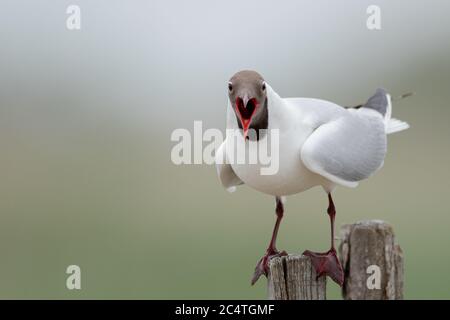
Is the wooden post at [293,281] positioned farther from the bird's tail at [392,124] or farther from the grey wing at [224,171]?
the bird's tail at [392,124]

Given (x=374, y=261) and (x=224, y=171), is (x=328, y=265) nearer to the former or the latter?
(x=374, y=261)

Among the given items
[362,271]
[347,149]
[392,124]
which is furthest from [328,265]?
[392,124]

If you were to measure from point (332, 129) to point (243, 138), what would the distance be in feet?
1.50

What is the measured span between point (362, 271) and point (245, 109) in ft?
2.68

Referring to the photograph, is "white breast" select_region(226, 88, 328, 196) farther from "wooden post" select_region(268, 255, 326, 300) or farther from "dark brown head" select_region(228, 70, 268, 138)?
"wooden post" select_region(268, 255, 326, 300)

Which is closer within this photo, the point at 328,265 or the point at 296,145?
the point at 328,265

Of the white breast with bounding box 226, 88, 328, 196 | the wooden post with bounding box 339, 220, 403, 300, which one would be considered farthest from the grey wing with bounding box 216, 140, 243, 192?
the wooden post with bounding box 339, 220, 403, 300

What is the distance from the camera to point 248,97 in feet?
9.50

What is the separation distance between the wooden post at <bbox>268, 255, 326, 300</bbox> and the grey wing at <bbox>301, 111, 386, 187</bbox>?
0.43 metres

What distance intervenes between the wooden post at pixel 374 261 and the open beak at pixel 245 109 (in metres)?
0.61

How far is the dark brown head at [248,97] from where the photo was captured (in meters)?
2.90

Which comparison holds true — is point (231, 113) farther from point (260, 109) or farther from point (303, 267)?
point (303, 267)

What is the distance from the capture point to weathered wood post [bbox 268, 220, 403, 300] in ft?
9.64
